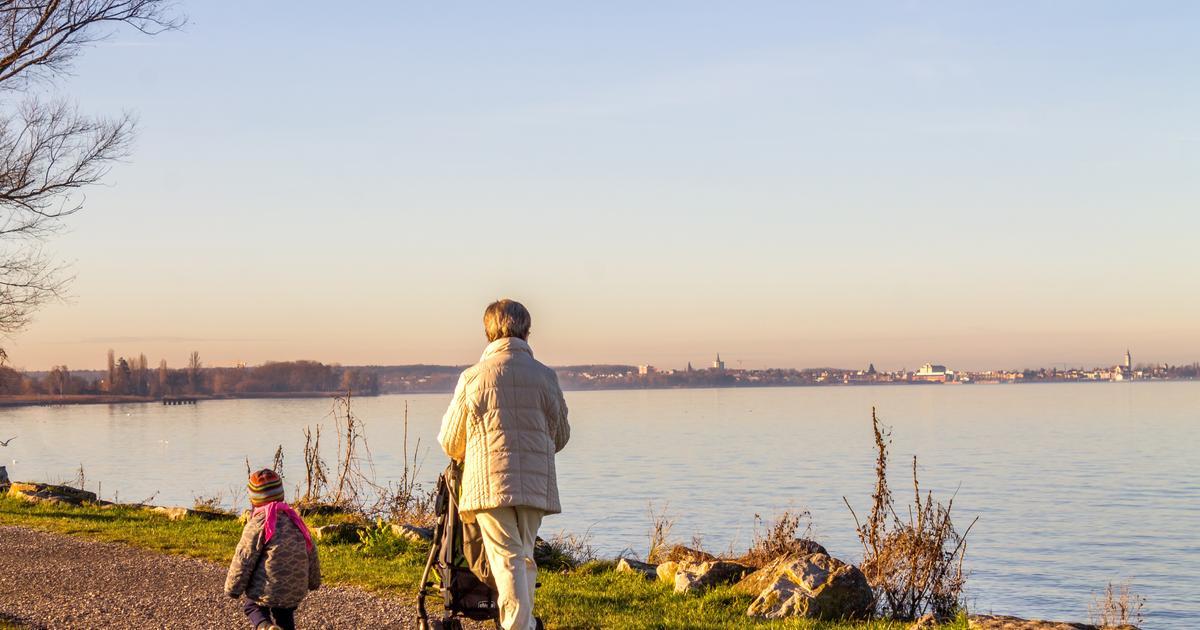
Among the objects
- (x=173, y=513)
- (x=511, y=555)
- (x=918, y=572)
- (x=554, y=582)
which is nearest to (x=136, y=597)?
(x=554, y=582)

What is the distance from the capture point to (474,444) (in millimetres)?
6641

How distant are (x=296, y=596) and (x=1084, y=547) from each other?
61.2 feet

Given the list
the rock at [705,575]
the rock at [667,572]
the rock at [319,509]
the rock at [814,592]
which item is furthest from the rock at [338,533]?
the rock at [814,592]

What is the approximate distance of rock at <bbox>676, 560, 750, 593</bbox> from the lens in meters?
9.88

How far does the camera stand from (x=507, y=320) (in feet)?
22.3

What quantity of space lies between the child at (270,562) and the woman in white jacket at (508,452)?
0.98 m

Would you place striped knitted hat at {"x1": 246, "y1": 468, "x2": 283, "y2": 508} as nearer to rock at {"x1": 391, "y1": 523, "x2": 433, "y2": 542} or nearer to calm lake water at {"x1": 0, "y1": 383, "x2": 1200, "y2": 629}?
rock at {"x1": 391, "y1": 523, "x2": 433, "y2": 542}

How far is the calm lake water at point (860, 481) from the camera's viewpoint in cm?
1928

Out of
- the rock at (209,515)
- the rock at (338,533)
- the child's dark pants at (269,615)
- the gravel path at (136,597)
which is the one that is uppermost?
the child's dark pants at (269,615)

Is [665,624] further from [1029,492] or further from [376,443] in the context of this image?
[376,443]

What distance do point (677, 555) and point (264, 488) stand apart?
644 centimetres

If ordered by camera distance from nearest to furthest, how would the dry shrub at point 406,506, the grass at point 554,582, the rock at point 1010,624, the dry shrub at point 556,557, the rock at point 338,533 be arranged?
the rock at point 1010,624 → the grass at point 554,582 → the dry shrub at point 556,557 → the rock at point 338,533 → the dry shrub at point 406,506

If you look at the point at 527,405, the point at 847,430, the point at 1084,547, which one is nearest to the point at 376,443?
the point at 847,430

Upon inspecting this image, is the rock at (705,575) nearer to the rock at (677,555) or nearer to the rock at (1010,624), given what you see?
the rock at (677,555)
